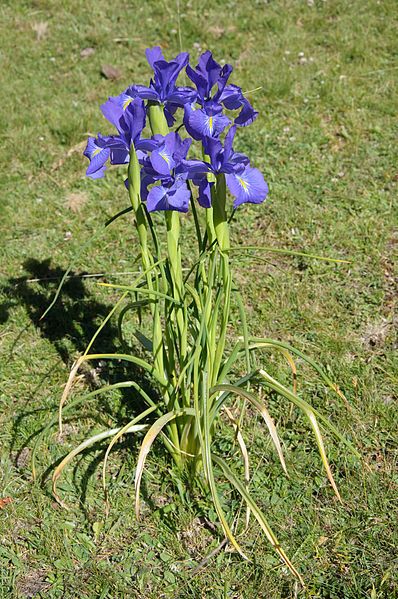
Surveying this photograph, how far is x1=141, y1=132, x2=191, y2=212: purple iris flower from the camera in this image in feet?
5.82

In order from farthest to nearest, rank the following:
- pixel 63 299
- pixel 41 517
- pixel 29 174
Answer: pixel 29 174 → pixel 63 299 → pixel 41 517

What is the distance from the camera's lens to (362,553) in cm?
222

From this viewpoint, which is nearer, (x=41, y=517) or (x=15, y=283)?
(x=41, y=517)

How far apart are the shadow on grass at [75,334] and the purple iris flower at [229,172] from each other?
1.12 m

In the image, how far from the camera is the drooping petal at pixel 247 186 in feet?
5.98

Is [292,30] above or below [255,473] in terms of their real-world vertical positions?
above

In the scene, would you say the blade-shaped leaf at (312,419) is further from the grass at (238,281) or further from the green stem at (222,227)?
the grass at (238,281)

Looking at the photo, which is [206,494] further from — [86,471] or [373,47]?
[373,47]

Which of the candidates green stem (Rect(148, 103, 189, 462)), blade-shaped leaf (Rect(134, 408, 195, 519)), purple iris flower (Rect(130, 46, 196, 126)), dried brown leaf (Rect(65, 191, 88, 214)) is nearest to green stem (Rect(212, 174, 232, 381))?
green stem (Rect(148, 103, 189, 462))

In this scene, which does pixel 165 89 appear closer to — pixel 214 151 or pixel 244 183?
pixel 214 151

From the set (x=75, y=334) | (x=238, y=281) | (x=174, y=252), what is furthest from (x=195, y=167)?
(x=238, y=281)

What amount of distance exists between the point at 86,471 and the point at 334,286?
56.3 inches

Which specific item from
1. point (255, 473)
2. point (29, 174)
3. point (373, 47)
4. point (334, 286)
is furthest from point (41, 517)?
point (373, 47)

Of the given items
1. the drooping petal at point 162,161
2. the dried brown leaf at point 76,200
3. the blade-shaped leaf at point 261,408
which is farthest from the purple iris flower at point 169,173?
the dried brown leaf at point 76,200
